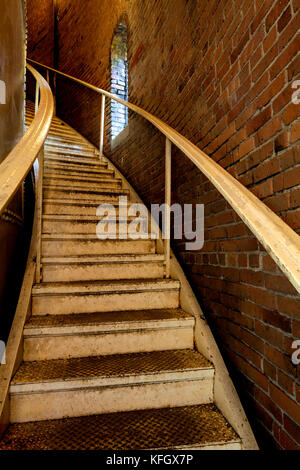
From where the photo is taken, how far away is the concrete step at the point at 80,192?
2.73 m

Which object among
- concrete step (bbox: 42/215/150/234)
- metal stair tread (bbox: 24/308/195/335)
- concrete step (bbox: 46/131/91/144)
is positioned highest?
concrete step (bbox: 46/131/91/144)

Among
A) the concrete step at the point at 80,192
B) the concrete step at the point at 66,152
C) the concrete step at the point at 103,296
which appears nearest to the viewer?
the concrete step at the point at 103,296

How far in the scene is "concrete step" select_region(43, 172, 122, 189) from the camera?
2934mm

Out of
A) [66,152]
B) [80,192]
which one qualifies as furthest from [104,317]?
[66,152]

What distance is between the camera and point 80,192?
2.85 meters

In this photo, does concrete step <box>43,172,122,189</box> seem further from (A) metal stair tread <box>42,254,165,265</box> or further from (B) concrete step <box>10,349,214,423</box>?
(B) concrete step <box>10,349,214,423</box>

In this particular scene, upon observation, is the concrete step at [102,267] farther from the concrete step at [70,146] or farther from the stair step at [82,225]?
the concrete step at [70,146]

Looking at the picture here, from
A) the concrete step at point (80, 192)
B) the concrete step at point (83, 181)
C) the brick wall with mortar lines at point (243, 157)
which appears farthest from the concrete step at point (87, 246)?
the concrete step at point (83, 181)

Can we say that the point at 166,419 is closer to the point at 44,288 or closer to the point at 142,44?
the point at 44,288

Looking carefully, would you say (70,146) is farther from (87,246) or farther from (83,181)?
(87,246)

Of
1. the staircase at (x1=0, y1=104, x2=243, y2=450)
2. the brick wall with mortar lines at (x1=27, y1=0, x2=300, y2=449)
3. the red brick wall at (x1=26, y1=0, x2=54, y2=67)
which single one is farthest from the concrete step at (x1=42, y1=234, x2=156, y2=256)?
the red brick wall at (x1=26, y1=0, x2=54, y2=67)

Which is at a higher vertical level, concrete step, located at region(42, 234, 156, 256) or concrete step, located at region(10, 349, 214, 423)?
concrete step, located at region(42, 234, 156, 256)
